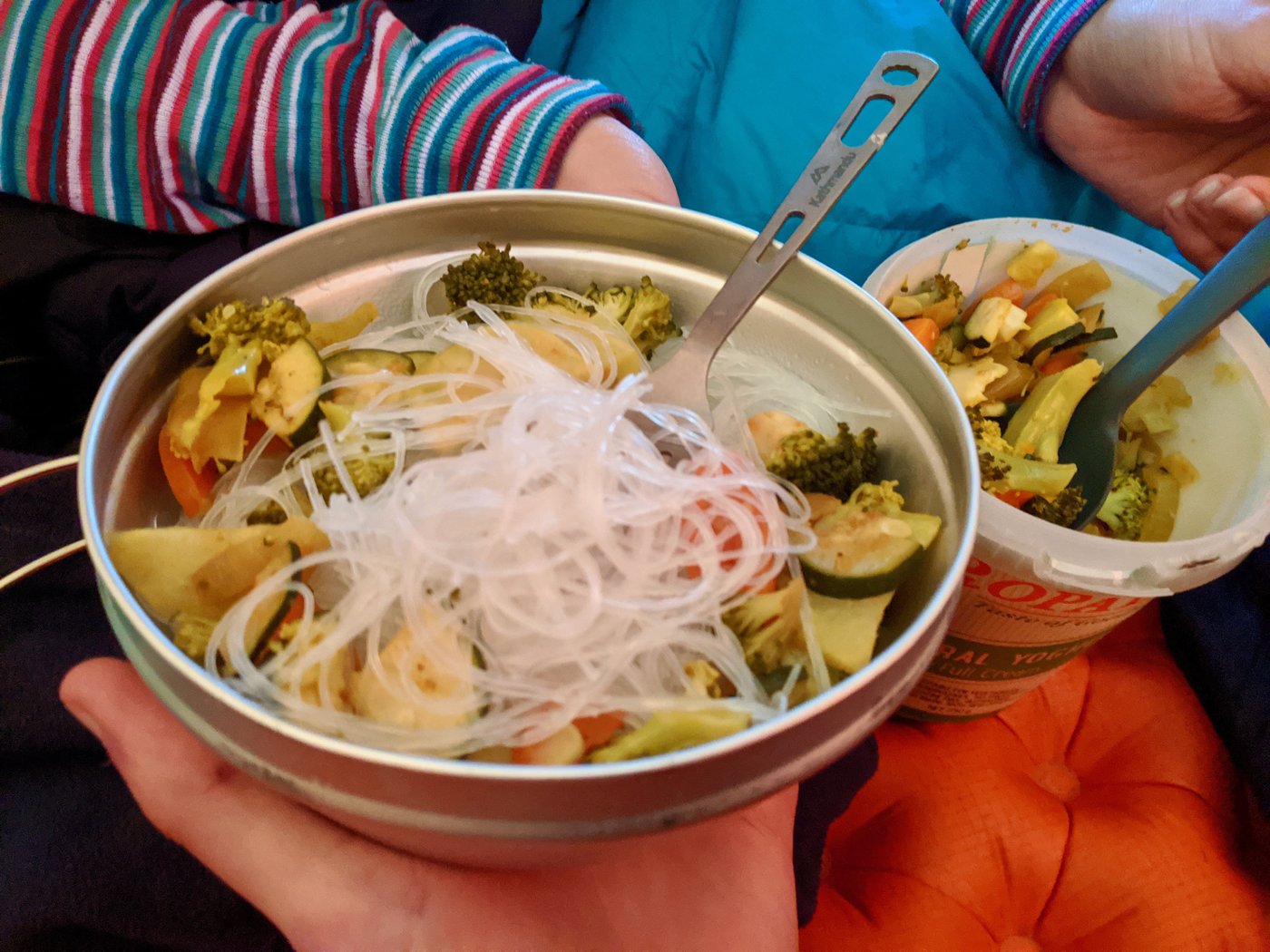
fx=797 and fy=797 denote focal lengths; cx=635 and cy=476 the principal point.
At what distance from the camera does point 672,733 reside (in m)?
0.50

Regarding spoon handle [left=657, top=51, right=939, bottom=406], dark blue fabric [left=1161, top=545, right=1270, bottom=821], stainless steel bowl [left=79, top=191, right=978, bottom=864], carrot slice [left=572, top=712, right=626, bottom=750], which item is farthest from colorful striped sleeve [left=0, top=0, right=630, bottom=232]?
dark blue fabric [left=1161, top=545, right=1270, bottom=821]

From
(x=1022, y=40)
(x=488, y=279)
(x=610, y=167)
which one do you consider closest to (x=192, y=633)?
(x=488, y=279)

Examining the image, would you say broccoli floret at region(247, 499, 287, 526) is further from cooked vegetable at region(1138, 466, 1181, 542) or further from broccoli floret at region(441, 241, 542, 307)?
cooked vegetable at region(1138, 466, 1181, 542)

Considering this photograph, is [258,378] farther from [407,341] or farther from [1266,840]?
[1266,840]

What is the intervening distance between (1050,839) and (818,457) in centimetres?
74

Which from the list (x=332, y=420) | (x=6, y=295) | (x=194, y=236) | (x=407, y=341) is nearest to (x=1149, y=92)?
(x=407, y=341)

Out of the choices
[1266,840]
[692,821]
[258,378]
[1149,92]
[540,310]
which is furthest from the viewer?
[1149,92]

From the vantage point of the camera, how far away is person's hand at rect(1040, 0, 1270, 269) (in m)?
1.18

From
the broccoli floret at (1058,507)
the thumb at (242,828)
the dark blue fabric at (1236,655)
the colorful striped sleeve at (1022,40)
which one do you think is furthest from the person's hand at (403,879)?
the colorful striped sleeve at (1022,40)

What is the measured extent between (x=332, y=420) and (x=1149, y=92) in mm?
1347

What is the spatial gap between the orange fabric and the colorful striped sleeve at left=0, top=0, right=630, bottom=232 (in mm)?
988

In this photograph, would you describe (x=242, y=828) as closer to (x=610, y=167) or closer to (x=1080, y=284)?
(x=610, y=167)

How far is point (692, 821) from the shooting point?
18.6 inches

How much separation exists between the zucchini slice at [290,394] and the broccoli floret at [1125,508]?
104 centimetres
